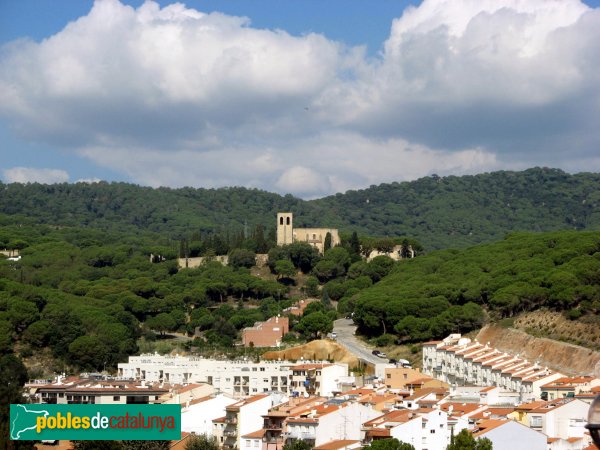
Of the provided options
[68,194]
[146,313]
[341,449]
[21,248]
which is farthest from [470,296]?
[68,194]

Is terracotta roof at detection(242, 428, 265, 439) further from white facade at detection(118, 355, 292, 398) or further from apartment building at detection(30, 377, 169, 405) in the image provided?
white facade at detection(118, 355, 292, 398)

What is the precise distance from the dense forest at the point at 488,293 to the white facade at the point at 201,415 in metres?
20.2

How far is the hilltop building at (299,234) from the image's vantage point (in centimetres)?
9250

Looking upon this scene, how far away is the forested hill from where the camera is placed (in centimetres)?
14912

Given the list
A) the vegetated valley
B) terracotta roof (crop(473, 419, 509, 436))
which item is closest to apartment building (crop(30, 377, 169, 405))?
the vegetated valley

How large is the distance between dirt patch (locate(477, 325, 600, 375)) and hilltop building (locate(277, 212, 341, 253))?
96.3 feet

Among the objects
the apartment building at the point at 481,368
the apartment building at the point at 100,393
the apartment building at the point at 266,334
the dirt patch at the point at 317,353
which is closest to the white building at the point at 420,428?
the apartment building at the point at 481,368

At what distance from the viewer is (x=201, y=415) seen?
147 ft

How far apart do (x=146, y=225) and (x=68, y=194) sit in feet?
50.3

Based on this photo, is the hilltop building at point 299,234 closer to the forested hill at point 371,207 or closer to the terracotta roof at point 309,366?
the terracotta roof at point 309,366

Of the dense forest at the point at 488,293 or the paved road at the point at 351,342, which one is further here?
the dense forest at the point at 488,293

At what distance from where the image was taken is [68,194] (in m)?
159

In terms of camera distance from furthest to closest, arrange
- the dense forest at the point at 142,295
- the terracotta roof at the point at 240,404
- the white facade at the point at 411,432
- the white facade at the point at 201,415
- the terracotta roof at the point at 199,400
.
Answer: the dense forest at the point at 142,295 < the terracotta roof at the point at 199,400 < the white facade at the point at 201,415 < the terracotta roof at the point at 240,404 < the white facade at the point at 411,432

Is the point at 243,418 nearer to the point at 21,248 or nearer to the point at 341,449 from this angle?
the point at 341,449
